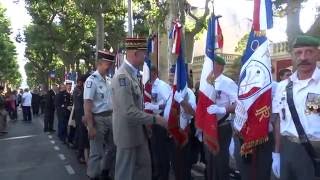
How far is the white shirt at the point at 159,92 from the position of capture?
8860mm

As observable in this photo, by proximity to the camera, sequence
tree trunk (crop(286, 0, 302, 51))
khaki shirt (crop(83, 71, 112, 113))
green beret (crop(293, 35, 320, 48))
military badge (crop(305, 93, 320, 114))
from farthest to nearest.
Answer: tree trunk (crop(286, 0, 302, 51)) → khaki shirt (crop(83, 71, 112, 113)) → green beret (crop(293, 35, 320, 48)) → military badge (crop(305, 93, 320, 114))

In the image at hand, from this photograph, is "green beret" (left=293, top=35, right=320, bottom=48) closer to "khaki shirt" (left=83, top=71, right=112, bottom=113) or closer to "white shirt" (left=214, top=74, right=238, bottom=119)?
"white shirt" (left=214, top=74, right=238, bottom=119)

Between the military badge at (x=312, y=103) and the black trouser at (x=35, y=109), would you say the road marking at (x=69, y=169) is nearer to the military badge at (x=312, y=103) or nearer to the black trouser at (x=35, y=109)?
the military badge at (x=312, y=103)

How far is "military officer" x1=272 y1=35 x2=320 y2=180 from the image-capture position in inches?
175

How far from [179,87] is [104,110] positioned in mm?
1550

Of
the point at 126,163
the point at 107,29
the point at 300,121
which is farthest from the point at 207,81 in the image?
the point at 107,29

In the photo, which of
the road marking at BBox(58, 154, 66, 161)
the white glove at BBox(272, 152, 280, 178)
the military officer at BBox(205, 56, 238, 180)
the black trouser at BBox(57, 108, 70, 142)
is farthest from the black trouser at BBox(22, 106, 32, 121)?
the white glove at BBox(272, 152, 280, 178)

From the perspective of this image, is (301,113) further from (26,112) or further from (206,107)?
(26,112)

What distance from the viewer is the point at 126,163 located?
20.8 feet

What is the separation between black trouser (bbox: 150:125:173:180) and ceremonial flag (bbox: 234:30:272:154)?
3.02 meters

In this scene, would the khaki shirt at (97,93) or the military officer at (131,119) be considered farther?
the khaki shirt at (97,93)

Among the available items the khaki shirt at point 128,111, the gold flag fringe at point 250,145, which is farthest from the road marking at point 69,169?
the gold flag fringe at point 250,145

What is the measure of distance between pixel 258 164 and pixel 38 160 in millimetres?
8316

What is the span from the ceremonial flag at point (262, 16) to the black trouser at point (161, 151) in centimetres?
322
